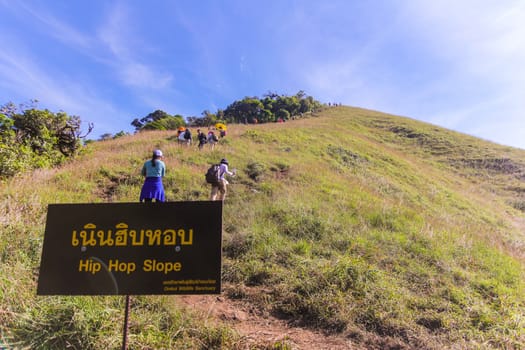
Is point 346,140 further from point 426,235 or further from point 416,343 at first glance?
point 416,343

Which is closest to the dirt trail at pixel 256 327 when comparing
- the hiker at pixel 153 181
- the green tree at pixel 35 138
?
the hiker at pixel 153 181

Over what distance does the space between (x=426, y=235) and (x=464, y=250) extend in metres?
0.81

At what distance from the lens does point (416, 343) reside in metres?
3.65

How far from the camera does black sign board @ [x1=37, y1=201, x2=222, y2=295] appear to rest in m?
2.59

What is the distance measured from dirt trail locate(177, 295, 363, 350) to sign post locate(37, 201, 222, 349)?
1326 mm

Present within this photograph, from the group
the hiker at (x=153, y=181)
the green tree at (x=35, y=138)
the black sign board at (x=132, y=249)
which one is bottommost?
the black sign board at (x=132, y=249)

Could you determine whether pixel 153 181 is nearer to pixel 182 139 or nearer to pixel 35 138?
pixel 35 138

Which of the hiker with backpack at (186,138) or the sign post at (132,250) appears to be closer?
the sign post at (132,250)

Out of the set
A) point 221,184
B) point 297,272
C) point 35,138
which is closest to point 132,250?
point 297,272

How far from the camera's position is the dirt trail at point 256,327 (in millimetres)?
3496

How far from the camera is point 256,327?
3.79 m

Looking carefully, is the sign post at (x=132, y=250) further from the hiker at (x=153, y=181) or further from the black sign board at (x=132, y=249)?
the hiker at (x=153, y=181)

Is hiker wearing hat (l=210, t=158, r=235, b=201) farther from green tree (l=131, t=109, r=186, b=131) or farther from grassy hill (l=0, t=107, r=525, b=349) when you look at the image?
green tree (l=131, t=109, r=186, b=131)

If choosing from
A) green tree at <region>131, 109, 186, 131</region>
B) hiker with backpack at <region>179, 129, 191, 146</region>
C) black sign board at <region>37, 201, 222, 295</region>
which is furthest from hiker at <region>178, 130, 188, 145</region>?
green tree at <region>131, 109, 186, 131</region>
